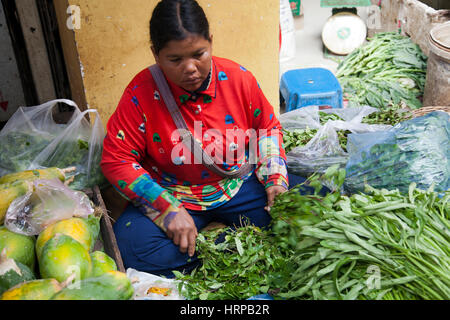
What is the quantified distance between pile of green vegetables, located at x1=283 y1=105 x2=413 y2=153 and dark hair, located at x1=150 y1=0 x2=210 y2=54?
1.37 meters

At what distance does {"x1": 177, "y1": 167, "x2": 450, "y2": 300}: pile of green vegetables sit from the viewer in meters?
1.43

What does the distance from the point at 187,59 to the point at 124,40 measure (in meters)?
1.04

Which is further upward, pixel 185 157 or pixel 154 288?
pixel 185 157

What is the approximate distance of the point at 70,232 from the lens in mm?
1695

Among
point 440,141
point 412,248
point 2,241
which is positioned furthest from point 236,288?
point 440,141

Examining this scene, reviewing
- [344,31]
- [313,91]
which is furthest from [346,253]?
[344,31]

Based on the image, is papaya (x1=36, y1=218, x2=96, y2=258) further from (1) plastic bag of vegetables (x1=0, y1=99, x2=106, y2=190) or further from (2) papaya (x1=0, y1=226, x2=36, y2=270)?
(1) plastic bag of vegetables (x1=0, y1=99, x2=106, y2=190)

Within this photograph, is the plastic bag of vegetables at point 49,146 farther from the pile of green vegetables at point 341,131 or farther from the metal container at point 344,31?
the metal container at point 344,31

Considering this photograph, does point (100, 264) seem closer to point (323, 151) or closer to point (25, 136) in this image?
point (25, 136)

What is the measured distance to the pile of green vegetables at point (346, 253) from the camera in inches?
56.2

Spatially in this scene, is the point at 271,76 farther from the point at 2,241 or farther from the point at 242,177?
the point at 2,241

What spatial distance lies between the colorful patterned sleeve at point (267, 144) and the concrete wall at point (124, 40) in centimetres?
87

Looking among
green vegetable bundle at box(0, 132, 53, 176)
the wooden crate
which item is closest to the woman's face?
the wooden crate
